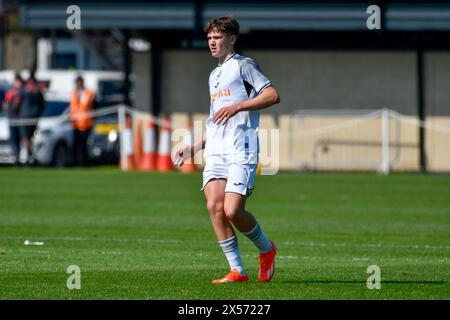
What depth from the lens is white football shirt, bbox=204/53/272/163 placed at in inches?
412

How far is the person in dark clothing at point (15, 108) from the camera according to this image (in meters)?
31.6

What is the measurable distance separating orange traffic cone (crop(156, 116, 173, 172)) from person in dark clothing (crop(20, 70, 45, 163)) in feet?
9.96

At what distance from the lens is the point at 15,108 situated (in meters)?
31.9

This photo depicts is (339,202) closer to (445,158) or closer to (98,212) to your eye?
(98,212)

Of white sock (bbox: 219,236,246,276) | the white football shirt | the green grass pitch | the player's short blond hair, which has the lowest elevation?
the green grass pitch

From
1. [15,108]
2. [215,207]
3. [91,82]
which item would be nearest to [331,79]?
[15,108]

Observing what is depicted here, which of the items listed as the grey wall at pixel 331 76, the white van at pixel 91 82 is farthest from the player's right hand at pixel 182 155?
the white van at pixel 91 82

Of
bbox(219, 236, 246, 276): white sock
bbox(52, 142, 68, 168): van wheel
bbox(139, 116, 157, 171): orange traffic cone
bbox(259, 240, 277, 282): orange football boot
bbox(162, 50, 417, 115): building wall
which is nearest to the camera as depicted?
bbox(219, 236, 246, 276): white sock

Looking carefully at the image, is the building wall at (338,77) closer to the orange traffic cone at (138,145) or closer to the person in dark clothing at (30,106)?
the orange traffic cone at (138,145)

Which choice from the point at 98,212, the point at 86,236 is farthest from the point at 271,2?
the point at 86,236

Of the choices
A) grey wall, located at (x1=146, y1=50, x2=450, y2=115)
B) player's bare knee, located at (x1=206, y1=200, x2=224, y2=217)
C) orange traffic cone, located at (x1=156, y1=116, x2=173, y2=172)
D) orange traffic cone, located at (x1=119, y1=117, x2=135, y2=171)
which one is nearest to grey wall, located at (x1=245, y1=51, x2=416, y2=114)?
grey wall, located at (x1=146, y1=50, x2=450, y2=115)

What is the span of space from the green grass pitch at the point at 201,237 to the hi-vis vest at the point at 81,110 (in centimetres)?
411

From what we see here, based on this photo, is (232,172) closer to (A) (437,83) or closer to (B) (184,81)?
(A) (437,83)

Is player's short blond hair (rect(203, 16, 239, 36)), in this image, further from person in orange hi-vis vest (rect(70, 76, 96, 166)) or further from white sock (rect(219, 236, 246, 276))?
person in orange hi-vis vest (rect(70, 76, 96, 166))
